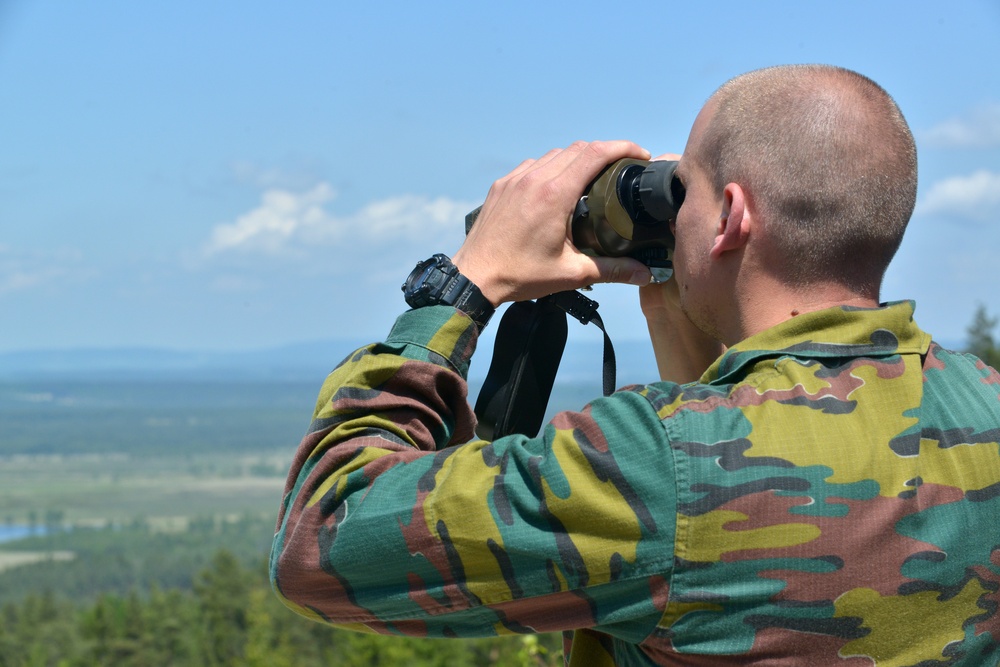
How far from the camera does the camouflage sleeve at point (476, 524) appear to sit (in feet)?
A: 4.25

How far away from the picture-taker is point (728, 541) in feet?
4.19

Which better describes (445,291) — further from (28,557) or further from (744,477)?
(28,557)

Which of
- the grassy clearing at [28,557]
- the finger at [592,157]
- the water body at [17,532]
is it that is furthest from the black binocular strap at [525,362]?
the water body at [17,532]

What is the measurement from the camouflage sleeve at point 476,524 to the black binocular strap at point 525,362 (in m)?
0.49

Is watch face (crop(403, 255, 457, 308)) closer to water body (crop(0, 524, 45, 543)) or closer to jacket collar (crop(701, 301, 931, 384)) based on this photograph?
jacket collar (crop(701, 301, 931, 384))

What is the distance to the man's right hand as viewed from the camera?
169cm

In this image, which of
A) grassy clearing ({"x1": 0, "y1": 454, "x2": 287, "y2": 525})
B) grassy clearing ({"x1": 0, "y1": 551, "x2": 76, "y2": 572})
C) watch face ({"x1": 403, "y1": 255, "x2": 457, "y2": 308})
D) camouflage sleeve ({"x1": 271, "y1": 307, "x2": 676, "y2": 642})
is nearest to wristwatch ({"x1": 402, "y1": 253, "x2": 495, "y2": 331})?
watch face ({"x1": 403, "y1": 255, "x2": 457, "y2": 308})

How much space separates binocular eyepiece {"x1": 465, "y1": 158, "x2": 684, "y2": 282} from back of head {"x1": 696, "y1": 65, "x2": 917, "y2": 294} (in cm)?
26

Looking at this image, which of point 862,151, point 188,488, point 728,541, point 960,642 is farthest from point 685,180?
point 188,488

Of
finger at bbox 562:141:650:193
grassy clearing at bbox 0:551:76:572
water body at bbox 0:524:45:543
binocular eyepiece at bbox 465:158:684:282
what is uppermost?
finger at bbox 562:141:650:193

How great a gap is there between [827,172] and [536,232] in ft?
1.54

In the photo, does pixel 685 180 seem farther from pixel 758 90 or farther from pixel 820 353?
pixel 820 353

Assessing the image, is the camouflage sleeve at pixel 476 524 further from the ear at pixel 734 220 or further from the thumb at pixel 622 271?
the thumb at pixel 622 271

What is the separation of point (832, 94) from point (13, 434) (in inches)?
7825
